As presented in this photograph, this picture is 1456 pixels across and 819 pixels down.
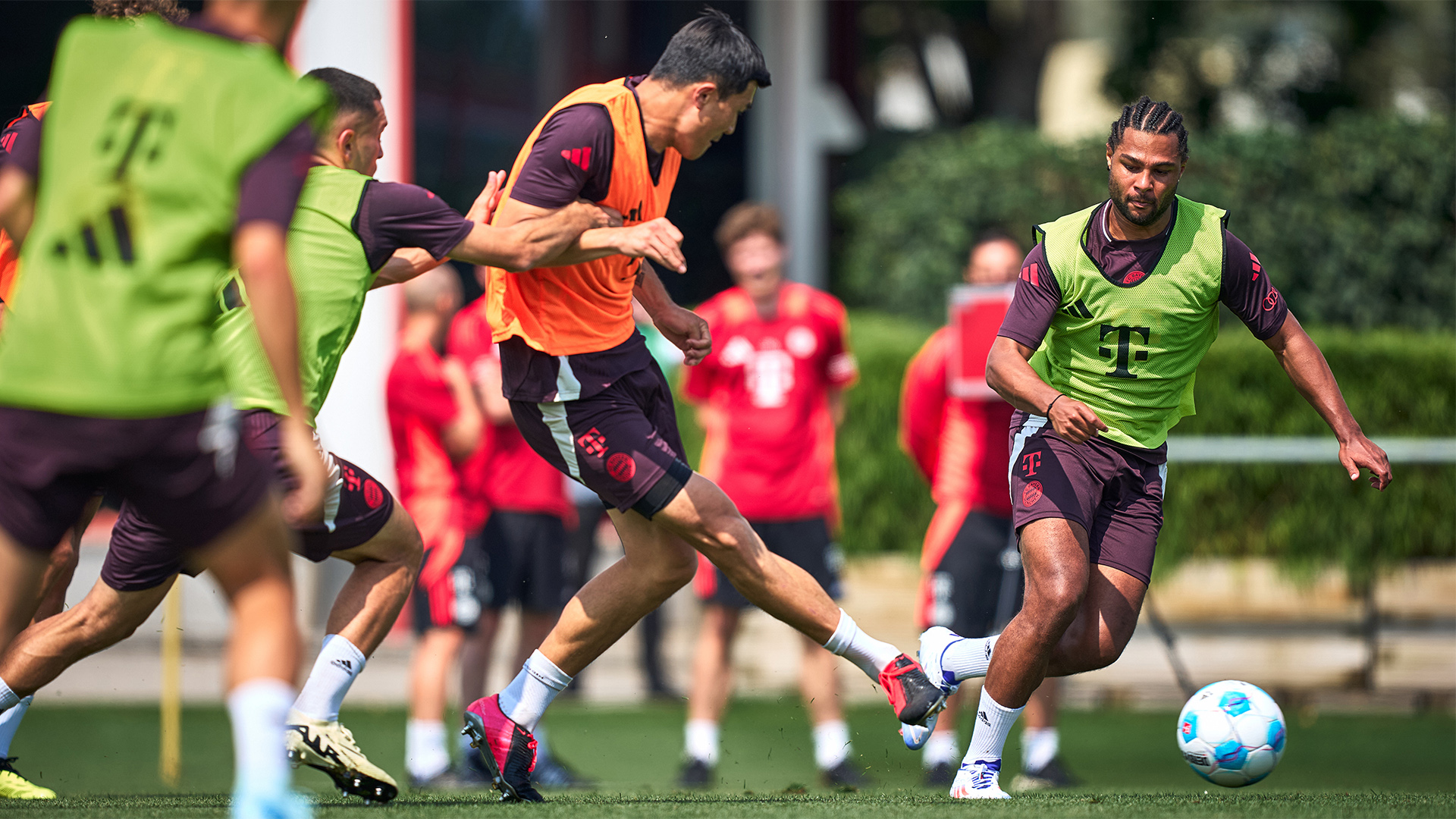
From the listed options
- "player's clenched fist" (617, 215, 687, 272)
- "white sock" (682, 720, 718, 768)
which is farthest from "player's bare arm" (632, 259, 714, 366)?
"white sock" (682, 720, 718, 768)

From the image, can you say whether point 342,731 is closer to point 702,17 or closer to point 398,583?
point 398,583

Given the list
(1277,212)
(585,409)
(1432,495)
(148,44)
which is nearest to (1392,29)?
(1277,212)

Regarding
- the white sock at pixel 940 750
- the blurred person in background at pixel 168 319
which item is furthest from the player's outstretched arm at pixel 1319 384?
the blurred person in background at pixel 168 319

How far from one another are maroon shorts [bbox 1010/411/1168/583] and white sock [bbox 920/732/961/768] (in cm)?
216

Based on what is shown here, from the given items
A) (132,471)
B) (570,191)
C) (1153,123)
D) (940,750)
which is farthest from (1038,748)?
(132,471)

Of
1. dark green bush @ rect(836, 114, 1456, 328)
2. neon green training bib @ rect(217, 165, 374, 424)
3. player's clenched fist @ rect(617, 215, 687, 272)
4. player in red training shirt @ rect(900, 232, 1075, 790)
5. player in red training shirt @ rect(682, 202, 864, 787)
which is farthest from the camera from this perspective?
dark green bush @ rect(836, 114, 1456, 328)

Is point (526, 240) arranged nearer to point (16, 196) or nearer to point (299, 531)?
point (299, 531)

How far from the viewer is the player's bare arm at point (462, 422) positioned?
749 centimetres

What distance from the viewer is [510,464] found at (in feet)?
25.5

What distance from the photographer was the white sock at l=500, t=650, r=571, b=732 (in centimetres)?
509

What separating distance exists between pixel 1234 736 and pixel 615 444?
7.41 feet

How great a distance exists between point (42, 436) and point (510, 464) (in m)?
4.74

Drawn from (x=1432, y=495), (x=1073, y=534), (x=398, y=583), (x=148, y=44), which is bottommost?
(x=1432, y=495)

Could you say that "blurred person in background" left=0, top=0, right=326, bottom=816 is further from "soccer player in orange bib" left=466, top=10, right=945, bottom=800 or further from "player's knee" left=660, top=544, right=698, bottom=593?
"player's knee" left=660, top=544, right=698, bottom=593
